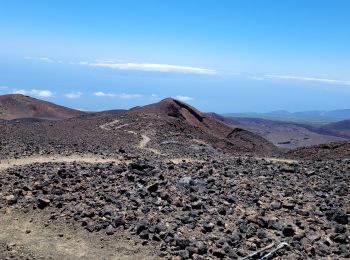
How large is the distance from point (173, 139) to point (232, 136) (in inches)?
559

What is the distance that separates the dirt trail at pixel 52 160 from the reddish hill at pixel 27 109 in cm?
3464

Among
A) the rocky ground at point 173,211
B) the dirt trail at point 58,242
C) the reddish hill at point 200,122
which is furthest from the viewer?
the reddish hill at point 200,122

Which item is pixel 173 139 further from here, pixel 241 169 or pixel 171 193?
pixel 171 193

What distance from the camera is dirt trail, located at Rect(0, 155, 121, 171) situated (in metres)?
17.8

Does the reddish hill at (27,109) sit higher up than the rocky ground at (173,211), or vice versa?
the rocky ground at (173,211)

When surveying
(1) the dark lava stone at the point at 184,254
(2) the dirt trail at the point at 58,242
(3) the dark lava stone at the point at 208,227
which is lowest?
(2) the dirt trail at the point at 58,242

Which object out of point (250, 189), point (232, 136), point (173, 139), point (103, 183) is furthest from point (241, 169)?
point (232, 136)

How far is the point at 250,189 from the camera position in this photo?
13523 mm

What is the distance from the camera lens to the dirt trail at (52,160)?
58.3 ft

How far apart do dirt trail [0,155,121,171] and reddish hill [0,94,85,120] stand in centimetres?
3464

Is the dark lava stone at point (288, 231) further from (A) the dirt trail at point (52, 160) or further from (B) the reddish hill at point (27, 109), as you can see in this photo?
(B) the reddish hill at point (27, 109)

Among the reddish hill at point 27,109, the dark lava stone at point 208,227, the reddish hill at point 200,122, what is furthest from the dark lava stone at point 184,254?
the reddish hill at point 27,109

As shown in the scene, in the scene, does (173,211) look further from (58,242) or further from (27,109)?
(27,109)

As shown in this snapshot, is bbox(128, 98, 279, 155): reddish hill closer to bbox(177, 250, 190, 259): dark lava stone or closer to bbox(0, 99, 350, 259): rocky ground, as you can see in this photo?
bbox(0, 99, 350, 259): rocky ground
